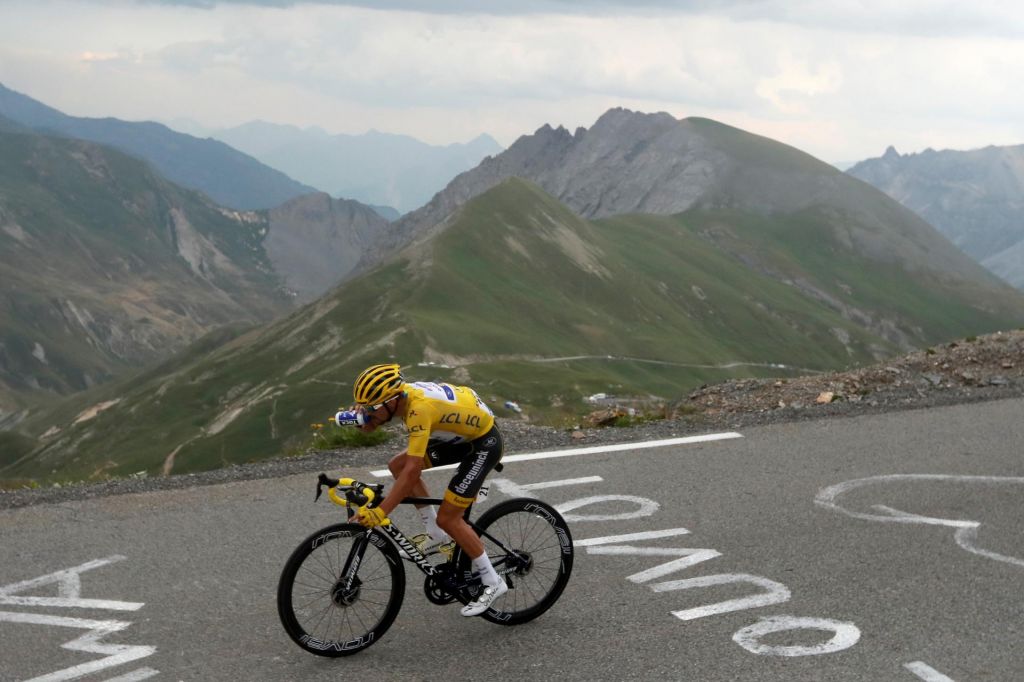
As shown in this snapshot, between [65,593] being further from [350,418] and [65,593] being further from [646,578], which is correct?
[646,578]

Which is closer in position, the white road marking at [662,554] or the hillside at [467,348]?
the white road marking at [662,554]

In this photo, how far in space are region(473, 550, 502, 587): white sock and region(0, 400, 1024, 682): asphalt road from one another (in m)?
0.48

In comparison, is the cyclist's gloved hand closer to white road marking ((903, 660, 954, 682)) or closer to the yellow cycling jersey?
the yellow cycling jersey

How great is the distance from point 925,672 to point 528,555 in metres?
3.47

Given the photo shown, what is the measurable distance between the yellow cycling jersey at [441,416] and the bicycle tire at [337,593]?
0.92m

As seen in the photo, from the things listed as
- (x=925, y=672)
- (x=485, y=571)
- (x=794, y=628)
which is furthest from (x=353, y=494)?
(x=925, y=672)

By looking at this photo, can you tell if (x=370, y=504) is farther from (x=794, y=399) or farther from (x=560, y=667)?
(x=794, y=399)

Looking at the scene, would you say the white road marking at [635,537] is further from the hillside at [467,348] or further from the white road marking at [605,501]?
the hillside at [467,348]

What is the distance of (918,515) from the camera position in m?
12.0

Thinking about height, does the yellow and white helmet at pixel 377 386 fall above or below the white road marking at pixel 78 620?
above

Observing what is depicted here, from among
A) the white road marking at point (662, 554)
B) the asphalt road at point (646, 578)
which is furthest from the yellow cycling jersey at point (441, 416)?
the white road marking at point (662, 554)

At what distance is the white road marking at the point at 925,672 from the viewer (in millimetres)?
8000

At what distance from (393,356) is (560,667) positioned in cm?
10416

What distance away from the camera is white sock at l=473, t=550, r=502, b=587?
30.3 feet
